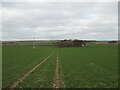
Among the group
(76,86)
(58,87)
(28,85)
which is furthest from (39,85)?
(76,86)

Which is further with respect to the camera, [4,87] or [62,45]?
[62,45]

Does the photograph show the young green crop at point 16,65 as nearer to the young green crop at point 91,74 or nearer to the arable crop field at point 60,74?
the arable crop field at point 60,74

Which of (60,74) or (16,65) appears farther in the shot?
(16,65)

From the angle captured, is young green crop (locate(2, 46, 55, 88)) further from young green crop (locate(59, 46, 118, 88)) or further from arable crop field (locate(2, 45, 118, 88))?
young green crop (locate(59, 46, 118, 88))

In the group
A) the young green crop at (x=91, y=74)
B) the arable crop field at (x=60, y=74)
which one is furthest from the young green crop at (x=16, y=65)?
the young green crop at (x=91, y=74)

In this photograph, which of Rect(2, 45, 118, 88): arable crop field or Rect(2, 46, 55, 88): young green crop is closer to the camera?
Rect(2, 45, 118, 88): arable crop field

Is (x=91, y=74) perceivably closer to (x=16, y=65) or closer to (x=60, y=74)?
(x=60, y=74)

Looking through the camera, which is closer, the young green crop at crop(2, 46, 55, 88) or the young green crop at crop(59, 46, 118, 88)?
the young green crop at crop(59, 46, 118, 88)

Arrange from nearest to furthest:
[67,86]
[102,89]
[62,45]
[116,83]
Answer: [102,89]
[67,86]
[116,83]
[62,45]

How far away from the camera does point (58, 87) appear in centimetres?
988

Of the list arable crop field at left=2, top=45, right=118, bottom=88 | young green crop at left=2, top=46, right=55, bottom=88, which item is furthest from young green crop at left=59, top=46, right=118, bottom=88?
young green crop at left=2, top=46, right=55, bottom=88

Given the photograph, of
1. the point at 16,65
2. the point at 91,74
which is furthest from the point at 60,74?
the point at 16,65

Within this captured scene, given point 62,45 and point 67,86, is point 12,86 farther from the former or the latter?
point 62,45

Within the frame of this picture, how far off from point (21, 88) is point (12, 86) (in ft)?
3.76
